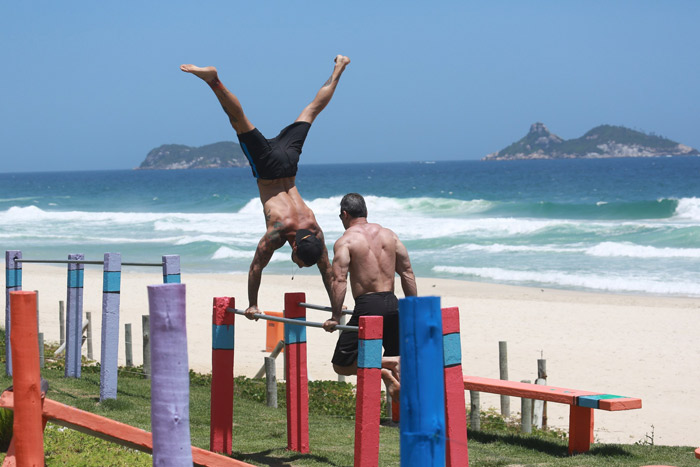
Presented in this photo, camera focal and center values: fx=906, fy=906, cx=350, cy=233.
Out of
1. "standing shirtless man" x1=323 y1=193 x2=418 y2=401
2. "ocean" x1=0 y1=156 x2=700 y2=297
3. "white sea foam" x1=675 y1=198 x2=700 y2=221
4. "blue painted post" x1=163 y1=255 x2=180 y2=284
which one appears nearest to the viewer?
"standing shirtless man" x1=323 y1=193 x2=418 y2=401

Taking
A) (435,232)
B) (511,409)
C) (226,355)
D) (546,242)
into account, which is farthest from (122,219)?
(226,355)

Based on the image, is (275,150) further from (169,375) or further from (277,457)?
(169,375)

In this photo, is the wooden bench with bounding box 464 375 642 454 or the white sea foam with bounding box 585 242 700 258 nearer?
the wooden bench with bounding box 464 375 642 454

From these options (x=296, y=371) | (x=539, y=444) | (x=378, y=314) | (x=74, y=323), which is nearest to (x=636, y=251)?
(x=74, y=323)

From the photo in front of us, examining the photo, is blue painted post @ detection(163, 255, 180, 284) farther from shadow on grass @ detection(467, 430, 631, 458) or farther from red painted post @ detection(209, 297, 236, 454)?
shadow on grass @ detection(467, 430, 631, 458)

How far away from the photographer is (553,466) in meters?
7.06

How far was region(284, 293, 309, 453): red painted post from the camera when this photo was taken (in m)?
7.05

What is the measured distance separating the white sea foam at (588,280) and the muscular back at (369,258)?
61.8ft

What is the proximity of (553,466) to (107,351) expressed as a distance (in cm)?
460

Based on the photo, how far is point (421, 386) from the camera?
13.2 feet

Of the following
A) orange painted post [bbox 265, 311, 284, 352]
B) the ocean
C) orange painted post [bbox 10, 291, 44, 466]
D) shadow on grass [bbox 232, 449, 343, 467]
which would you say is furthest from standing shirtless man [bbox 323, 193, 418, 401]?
the ocean

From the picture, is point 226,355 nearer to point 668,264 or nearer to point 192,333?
point 192,333

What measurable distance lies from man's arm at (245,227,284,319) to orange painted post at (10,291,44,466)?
2.10 m

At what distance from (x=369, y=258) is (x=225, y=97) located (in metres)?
1.56
